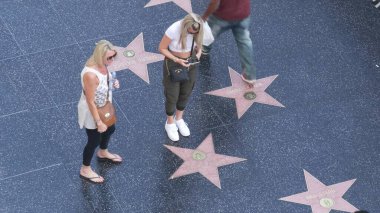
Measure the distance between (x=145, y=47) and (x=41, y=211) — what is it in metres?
2.65

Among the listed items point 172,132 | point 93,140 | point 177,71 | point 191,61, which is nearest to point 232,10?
point 191,61

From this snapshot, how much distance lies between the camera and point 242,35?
9.26m

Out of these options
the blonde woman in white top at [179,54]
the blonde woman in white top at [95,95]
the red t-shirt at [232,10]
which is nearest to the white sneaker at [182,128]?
Answer: the blonde woman in white top at [179,54]

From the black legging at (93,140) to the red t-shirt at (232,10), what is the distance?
187cm

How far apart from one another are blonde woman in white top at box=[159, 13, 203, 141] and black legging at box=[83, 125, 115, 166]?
0.73 meters

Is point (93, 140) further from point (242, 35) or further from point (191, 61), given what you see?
point (242, 35)

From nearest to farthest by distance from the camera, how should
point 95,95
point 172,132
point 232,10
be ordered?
point 95,95
point 172,132
point 232,10

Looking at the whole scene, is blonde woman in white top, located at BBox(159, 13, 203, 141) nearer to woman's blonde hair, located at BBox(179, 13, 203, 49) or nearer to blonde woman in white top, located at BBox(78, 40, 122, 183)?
woman's blonde hair, located at BBox(179, 13, 203, 49)

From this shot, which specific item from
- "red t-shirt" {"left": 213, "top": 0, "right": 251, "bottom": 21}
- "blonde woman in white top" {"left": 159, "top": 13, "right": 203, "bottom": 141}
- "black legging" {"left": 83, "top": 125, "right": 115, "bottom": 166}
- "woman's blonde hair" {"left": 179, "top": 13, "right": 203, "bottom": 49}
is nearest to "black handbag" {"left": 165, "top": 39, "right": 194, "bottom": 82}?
"blonde woman in white top" {"left": 159, "top": 13, "right": 203, "bottom": 141}

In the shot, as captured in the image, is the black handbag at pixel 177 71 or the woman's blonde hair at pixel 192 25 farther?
the black handbag at pixel 177 71

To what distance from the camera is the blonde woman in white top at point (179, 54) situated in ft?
25.9

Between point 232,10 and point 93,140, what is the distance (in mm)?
2159

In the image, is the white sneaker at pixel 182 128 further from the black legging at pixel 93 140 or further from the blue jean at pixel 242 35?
the blue jean at pixel 242 35

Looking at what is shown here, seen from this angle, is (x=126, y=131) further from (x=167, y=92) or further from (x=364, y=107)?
(x=364, y=107)
